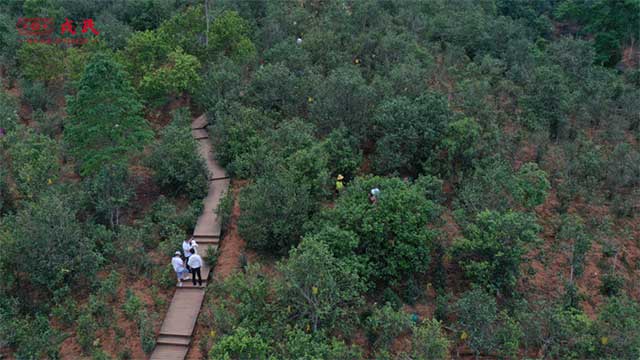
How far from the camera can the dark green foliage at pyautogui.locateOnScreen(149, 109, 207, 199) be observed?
16000mm

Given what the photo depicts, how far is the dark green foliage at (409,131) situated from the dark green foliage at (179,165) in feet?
17.9

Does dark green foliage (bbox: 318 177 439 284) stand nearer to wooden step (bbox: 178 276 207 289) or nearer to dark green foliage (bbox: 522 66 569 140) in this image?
wooden step (bbox: 178 276 207 289)

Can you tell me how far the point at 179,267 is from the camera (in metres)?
13.2

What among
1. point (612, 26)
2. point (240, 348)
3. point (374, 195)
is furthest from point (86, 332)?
point (612, 26)

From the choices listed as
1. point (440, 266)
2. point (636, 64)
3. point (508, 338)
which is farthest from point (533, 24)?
point (508, 338)

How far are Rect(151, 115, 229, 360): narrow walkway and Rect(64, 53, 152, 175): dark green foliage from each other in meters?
2.89

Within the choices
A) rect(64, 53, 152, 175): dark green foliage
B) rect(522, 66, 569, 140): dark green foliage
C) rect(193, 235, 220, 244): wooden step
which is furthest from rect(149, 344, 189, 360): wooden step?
rect(522, 66, 569, 140): dark green foliage

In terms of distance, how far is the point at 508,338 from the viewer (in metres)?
11.9

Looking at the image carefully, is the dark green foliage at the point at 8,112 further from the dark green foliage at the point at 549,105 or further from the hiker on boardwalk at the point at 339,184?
the dark green foliage at the point at 549,105

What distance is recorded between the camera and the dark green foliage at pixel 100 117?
49.8 feet

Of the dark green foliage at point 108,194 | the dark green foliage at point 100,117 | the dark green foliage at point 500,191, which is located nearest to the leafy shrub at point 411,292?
the dark green foliage at point 500,191

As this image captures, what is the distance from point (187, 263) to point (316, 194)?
4.00 m

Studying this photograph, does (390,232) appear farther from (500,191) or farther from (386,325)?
(500,191)

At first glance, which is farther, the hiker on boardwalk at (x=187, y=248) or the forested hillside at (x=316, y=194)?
the hiker on boardwalk at (x=187, y=248)
